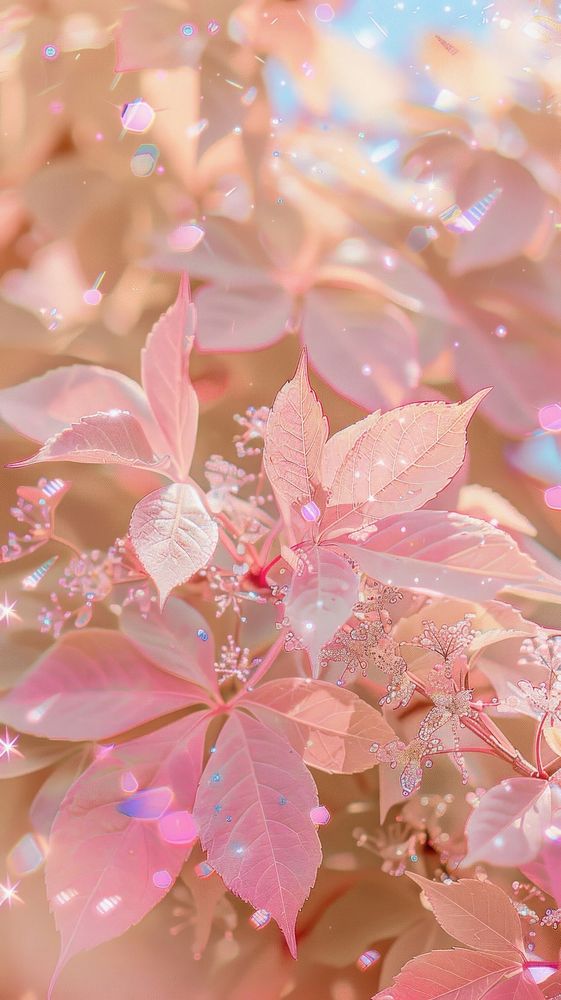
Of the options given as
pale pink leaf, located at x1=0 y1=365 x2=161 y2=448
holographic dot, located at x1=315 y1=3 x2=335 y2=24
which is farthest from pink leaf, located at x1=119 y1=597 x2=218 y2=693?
holographic dot, located at x1=315 y1=3 x2=335 y2=24

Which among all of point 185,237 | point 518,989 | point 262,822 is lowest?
point 518,989

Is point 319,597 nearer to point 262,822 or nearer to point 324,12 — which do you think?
point 262,822

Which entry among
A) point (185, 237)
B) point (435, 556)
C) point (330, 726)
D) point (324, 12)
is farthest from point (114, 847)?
point (324, 12)

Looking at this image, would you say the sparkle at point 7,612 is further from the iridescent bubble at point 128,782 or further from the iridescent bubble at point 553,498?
the iridescent bubble at point 553,498

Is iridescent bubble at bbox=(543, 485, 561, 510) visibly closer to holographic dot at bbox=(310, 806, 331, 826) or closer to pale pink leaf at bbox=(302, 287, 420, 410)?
pale pink leaf at bbox=(302, 287, 420, 410)

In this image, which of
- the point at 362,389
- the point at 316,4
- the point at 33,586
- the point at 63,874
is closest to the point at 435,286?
the point at 362,389

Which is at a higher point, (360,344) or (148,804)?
(360,344)

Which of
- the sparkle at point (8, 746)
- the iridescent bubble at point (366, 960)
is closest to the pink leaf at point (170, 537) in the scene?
the sparkle at point (8, 746)
